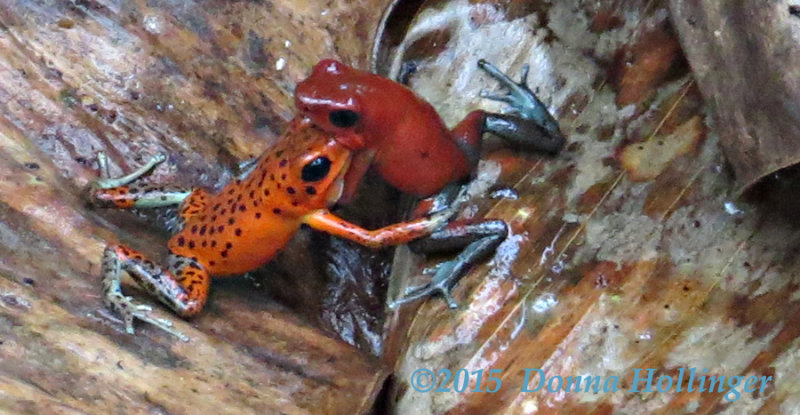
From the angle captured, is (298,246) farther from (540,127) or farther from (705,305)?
(705,305)

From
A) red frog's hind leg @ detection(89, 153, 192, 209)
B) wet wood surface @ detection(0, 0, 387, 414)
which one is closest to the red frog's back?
wet wood surface @ detection(0, 0, 387, 414)

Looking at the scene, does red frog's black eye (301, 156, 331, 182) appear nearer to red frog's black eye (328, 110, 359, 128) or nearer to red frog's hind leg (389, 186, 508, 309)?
red frog's black eye (328, 110, 359, 128)

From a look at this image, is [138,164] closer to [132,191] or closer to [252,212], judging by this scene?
[132,191]

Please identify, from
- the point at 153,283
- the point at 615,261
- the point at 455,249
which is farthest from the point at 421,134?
the point at 153,283

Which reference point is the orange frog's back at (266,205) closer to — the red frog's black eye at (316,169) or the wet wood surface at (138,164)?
the red frog's black eye at (316,169)

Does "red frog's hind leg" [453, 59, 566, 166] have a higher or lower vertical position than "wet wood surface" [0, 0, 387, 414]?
higher

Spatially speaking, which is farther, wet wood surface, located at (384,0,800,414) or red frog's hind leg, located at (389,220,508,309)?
red frog's hind leg, located at (389,220,508,309)

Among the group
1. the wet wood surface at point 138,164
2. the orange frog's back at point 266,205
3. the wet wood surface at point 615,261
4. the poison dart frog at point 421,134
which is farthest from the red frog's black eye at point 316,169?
the wet wood surface at point 615,261
